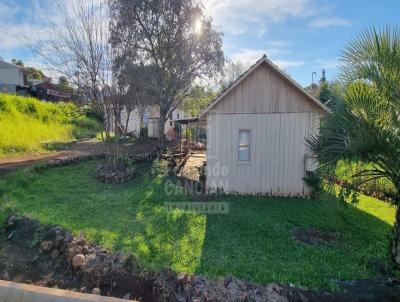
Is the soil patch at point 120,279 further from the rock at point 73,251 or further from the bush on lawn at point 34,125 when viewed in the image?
the bush on lawn at point 34,125

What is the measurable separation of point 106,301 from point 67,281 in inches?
79.7

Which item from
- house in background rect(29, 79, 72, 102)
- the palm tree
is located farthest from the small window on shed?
house in background rect(29, 79, 72, 102)

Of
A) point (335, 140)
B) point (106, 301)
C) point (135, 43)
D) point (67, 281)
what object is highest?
point (135, 43)

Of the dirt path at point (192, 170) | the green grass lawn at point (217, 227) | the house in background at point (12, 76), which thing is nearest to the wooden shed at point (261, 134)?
the green grass lawn at point (217, 227)

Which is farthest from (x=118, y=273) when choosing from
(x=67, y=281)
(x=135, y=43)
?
(x=135, y=43)

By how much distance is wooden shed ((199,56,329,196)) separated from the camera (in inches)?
404

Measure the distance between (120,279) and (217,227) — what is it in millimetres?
3141

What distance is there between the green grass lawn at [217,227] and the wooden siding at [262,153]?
655 millimetres

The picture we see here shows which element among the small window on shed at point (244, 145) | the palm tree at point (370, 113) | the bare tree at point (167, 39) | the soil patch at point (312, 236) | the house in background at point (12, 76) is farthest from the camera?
the house in background at point (12, 76)

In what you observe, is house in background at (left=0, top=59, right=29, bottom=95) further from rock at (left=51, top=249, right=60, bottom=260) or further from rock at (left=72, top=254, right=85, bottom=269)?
rock at (left=72, top=254, right=85, bottom=269)

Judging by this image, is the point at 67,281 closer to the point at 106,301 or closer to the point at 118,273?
the point at 118,273

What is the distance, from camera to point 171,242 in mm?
6219

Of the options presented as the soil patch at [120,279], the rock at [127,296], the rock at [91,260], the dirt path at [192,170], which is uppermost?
the dirt path at [192,170]

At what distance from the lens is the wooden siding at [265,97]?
1023 cm
